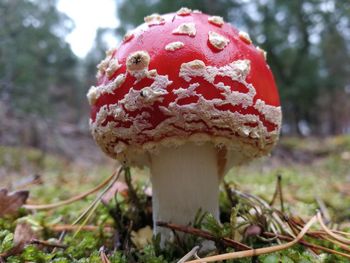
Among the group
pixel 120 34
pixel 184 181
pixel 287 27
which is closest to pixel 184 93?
pixel 184 181

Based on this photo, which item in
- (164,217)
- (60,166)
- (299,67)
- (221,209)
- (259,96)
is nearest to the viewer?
(259,96)

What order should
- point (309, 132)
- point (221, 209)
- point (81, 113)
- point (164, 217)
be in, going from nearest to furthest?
point (164, 217), point (221, 209), point (309, 132), point (81, 113)

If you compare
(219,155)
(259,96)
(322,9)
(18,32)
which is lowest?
(219,155)

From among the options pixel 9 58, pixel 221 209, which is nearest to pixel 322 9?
pixel 9 58

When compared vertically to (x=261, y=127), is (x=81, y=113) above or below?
above

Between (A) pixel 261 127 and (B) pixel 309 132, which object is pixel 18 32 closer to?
(A) pixel 261 127

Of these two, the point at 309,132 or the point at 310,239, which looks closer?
the point at 310,239

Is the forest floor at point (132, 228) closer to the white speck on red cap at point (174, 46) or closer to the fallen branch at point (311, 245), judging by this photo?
the fallen branch at point (311, 245)
